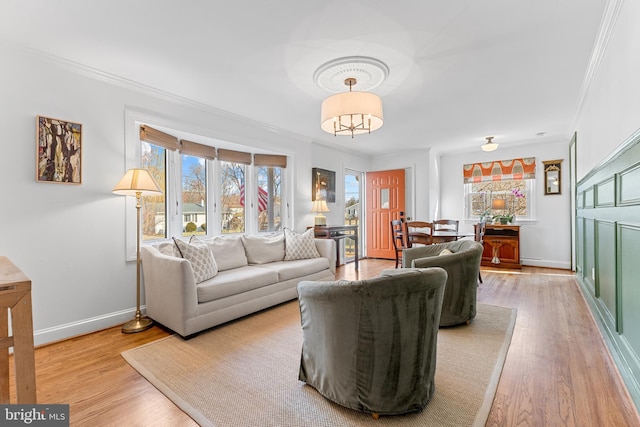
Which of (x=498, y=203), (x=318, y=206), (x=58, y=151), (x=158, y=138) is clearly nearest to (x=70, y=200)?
(x=58, y=151)

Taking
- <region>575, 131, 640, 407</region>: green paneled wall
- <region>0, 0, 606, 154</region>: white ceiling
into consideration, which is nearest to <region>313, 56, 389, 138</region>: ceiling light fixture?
<region>0, 0, 606, 154</region>: white ceiling

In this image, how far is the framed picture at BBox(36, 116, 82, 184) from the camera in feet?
8.03

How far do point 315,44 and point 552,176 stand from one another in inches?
208

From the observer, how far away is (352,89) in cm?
297

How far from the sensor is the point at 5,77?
230 cm

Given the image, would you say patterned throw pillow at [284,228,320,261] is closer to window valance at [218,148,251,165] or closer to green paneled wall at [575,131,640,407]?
window valance at [218,148,251,165]

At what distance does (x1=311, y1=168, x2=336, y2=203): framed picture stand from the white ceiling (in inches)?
69.9

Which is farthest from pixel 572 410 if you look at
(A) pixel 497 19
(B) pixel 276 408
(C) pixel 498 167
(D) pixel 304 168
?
(C) pixel 498 167

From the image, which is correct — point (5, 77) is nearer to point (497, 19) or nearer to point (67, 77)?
point (67, 77)

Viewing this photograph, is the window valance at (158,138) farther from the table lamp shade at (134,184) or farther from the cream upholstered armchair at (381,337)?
the cream upholstered armchair at (381,337)

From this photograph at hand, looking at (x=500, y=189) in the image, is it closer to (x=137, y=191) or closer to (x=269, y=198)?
(x=269, y=198)

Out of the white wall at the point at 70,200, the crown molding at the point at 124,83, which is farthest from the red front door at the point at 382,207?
the white wall at the point at 70,200

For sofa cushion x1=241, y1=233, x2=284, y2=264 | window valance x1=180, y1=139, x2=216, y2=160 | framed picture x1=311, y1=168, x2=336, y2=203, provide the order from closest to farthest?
window valance x1=180, y1=139, x2=216, y2=160 → sofa cushion x1=241, y1=233, x2=284, y2=264 → framed picture x1=311, y1=168, x2=336, y2=203

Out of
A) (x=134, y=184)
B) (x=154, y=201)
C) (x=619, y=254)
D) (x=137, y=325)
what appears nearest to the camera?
→ (x=619, y=254)
